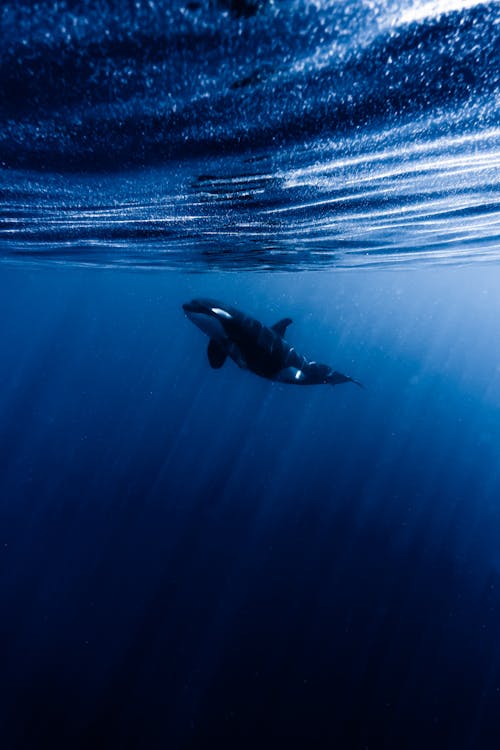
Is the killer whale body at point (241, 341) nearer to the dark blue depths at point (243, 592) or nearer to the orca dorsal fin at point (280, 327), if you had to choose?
the orca dorsal fin at point (280, 327)

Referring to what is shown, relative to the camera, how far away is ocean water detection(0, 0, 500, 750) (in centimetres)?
230

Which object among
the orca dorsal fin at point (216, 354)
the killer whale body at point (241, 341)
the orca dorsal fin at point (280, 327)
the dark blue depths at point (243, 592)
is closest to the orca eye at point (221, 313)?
the killer whale body at point (241, 341)

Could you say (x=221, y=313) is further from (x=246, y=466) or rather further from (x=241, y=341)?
(x=246, y=466)

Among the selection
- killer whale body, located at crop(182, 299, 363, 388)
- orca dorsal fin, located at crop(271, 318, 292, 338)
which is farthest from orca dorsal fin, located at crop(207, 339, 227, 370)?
orca dorsal fin, located at crop(271, 318, 292, 338)

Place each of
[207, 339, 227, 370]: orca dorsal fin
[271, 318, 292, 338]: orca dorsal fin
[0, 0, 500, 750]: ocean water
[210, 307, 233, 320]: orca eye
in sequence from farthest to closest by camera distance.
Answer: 1. [271, 318, 292, 338]: orca dorsal fin
2. [207, 339, 227, 370]: orca dorsal fin
3. [210, 307, 233, 320]: orca eye
4. [0, 0, 500, 750]: ocean water

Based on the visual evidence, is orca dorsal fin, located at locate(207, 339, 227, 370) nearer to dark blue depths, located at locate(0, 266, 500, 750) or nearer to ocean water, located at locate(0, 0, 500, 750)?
ocean water, located at locate(0, 0, 500, 750)

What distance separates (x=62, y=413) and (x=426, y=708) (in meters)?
32.4

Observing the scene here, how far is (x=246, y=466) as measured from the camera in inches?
1026

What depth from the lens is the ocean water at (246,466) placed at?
230cm

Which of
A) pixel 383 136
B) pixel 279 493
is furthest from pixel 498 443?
pixel 383 136

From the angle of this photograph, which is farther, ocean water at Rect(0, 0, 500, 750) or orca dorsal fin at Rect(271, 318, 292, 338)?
orca dorsal fin at Rect(271, 318, 292, 338)

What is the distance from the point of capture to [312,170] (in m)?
4.92

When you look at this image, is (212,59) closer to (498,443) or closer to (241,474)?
(241,474)

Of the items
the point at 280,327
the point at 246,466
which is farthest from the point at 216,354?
the point at 246,466
